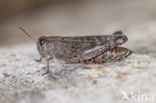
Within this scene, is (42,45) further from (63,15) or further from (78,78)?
(63,15)

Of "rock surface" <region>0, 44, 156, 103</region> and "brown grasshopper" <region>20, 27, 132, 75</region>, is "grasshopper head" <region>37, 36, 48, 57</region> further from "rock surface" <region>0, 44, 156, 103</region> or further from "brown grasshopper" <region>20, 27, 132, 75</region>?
"rock surface" <region>0, 44, 156, 103</region>

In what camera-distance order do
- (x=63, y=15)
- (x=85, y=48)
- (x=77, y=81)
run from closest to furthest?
(x=77, y=81) < (x=85, y=48) < (x=63, y=15)

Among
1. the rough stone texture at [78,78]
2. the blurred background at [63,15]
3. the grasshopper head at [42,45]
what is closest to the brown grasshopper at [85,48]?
the grasshopper head at [42,45]

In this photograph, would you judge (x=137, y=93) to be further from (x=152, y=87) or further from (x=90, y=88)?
(x=90, y=88)

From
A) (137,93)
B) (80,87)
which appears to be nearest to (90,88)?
(80,87)

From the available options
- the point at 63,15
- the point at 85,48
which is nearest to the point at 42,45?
the point at 85,48

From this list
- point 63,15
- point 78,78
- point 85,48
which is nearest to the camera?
point 78,78

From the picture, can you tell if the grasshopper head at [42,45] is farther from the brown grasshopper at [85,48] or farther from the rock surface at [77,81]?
the rock surface at [77,81]
